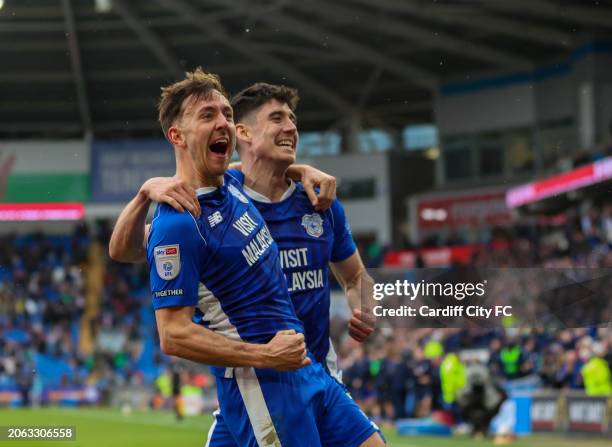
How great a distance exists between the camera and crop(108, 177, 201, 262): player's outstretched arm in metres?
4.01

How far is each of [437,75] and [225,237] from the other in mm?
28698

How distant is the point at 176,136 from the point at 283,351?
95 cm

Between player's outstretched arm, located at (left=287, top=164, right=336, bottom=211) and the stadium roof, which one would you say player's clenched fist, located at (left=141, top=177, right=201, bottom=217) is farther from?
the stadium roof

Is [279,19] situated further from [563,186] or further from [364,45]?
[563,186]

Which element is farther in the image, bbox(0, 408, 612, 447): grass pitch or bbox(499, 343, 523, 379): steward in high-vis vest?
bbox(499, 343, 523, 379): steward in high-vis vest

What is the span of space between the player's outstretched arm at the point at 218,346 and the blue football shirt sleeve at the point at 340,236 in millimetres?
1292

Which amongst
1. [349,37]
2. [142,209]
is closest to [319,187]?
[142,209]

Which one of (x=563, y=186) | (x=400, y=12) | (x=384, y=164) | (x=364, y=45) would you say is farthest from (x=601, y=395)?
(x=384, y=164)

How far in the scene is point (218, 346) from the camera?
4.00 meters

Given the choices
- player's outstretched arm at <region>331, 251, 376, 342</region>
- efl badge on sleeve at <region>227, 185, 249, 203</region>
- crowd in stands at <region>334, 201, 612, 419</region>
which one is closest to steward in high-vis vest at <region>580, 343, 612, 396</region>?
crowd in stands at <region>334, 201, 612, 419</region>

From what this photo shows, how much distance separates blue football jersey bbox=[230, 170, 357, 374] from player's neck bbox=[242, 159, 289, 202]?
0.05 metres

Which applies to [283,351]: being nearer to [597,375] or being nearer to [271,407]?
[271,407]

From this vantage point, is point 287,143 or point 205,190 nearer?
point 205,190

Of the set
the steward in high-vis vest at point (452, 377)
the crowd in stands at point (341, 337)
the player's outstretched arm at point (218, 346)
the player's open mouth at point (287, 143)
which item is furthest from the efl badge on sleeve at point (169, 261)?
the steward in high-vis vest at point (452, 377)
